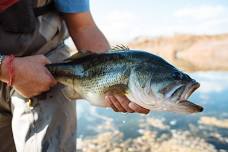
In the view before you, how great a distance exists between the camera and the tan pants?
10.5 ft

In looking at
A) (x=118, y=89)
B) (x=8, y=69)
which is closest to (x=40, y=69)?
(x=8, y=69)

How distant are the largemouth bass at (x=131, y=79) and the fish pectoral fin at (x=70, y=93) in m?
0.01

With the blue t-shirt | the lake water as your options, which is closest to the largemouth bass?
the blue t-shirt

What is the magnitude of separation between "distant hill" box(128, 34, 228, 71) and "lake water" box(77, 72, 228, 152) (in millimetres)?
14713

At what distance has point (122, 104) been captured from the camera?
9.93 feet

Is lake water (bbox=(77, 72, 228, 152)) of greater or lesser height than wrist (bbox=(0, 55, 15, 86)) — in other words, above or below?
below

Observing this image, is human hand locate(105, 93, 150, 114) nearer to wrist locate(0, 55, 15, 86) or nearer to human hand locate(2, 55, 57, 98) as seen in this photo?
human hand locate(2, 55, 57, 98)

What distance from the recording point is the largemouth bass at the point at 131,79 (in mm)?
2734

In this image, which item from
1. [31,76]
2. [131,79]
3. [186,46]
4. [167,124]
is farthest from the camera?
[186,46]

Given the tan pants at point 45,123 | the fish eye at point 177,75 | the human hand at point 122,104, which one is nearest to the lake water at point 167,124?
the tan pants at point 45,123

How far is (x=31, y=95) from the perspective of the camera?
3.25 meters

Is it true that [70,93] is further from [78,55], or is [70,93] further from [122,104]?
[122,104]

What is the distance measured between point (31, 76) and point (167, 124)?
6.90 meters

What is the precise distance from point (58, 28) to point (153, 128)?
6.18 m
